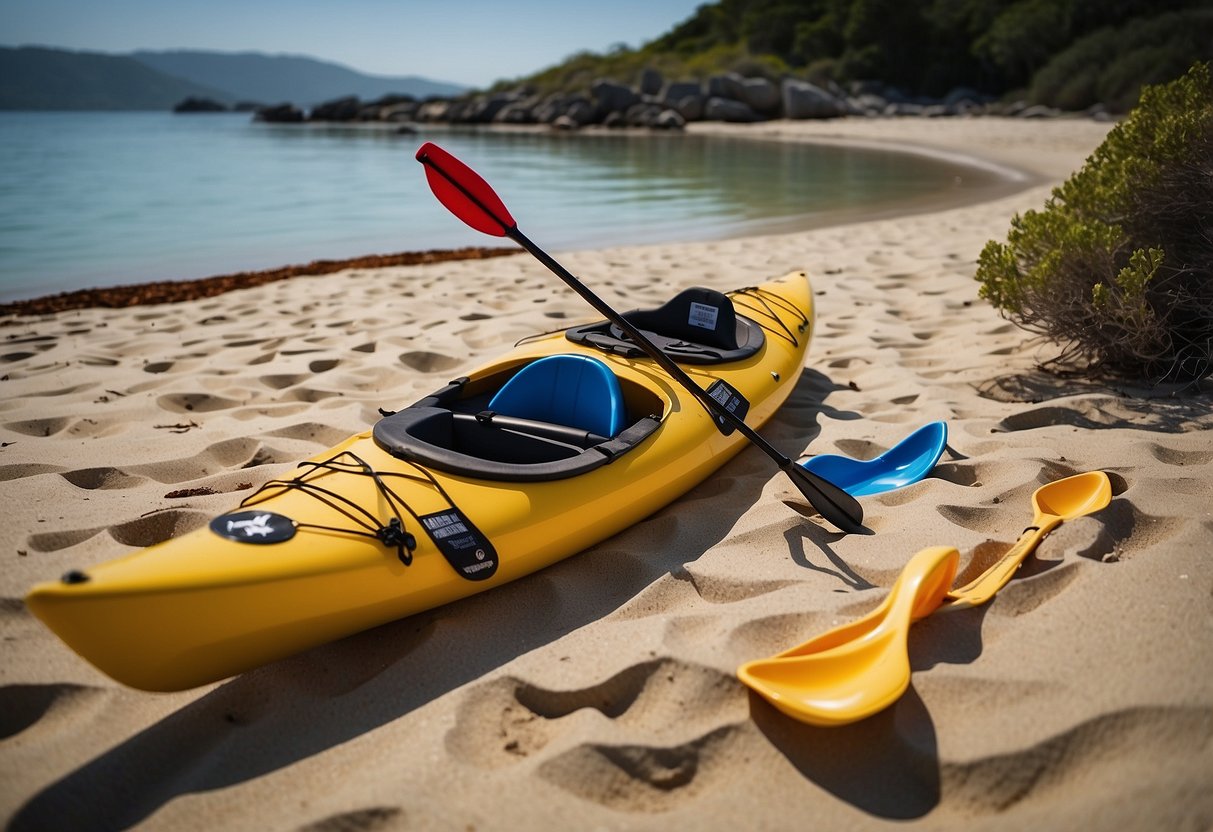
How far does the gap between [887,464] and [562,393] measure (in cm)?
131

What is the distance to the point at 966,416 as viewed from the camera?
3496mm

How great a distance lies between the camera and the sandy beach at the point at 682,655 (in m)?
1.60

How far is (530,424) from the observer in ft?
9.43

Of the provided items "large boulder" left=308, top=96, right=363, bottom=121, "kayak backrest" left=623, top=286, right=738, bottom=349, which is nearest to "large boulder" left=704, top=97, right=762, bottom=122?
"large boulder" left=308, top=96, right=363, bottom=121

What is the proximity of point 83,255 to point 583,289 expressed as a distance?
9215mm

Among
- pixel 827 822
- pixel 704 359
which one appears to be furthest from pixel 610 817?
pixel 704 359

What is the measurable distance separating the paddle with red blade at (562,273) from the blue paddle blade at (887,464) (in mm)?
346

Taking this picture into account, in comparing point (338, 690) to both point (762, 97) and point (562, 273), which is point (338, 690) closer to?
point (562, 273)

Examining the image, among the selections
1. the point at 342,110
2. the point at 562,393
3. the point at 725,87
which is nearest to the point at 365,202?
the point at 562,393

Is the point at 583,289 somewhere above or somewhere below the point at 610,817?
above

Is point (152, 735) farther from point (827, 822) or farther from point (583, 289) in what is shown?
point (583, 289)

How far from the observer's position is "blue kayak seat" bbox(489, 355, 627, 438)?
299cm

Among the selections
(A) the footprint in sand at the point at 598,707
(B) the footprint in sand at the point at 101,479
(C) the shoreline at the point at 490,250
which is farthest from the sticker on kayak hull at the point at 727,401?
(C) the shoreline at the point at 490,250

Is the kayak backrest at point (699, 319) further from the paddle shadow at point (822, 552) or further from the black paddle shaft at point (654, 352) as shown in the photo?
the paddle shadow at point (822, 552)
